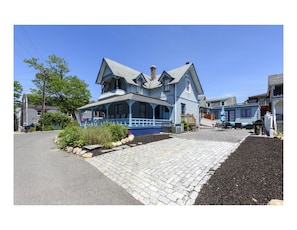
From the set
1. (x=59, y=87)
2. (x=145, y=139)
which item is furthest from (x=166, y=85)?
(x=59, y=87)

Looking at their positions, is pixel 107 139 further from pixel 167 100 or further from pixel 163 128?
pixel 167 100

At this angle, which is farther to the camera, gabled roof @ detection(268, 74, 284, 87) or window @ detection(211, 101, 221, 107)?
window @ detection(211, 101, 221, 107)

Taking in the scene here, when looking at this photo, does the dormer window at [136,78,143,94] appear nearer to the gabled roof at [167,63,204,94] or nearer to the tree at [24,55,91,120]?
the gabled roof at [167,63,204,94]

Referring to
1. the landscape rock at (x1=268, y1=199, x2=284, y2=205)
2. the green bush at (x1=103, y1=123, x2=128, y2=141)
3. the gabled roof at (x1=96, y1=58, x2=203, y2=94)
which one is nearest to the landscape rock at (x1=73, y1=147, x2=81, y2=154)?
the green bush at (x1=103, y1=123, x2=128, y2=141)

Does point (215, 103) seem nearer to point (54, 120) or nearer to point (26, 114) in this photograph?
point (54, 120)

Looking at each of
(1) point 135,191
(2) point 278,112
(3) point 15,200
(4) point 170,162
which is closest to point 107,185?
(1) point 135,191

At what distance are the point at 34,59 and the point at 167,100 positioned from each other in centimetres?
2616

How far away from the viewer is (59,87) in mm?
24359

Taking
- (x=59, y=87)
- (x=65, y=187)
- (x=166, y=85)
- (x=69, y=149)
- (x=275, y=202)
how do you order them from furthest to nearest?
(x=59, y=87), (x=166, y=85), (x=69, y=149), (x=65, y=187), (x=275, y=202)

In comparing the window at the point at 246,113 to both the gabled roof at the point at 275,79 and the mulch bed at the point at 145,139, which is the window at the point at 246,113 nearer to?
the gabled roof at the point at 275,79

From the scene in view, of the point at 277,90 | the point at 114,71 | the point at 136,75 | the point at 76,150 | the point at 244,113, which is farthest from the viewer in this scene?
the point at 244,113

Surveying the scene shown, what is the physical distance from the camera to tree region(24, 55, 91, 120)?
2402 centimetres

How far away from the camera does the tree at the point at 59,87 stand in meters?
24.0

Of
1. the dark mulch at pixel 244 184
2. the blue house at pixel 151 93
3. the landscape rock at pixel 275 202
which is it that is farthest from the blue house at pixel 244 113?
the landscape rock at pixel 275 202
